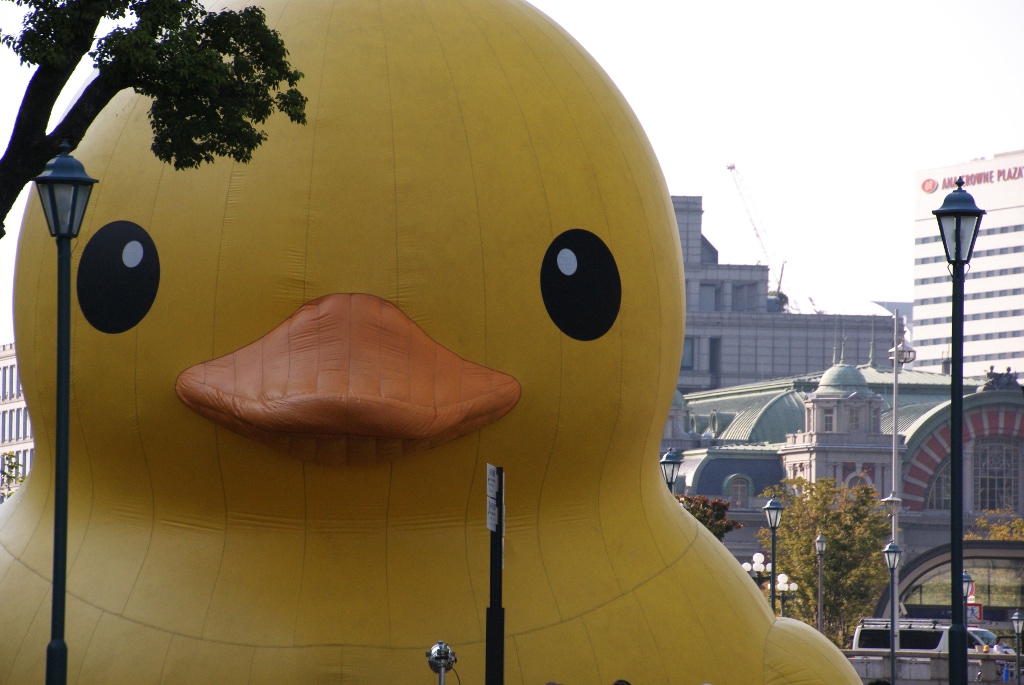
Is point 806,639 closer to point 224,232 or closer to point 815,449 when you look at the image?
point 224,232

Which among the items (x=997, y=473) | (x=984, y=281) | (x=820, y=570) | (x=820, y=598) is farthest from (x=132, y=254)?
(x=984, y=281)

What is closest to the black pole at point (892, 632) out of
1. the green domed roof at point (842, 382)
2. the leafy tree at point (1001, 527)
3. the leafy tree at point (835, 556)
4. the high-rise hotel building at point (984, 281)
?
the leafy tree at point (835, 556)

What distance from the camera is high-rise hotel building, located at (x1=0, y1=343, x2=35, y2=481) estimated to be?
80.2m

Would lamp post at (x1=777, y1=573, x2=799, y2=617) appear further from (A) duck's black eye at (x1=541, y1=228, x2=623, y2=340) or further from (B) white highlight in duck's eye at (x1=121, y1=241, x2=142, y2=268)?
(B) white highlight in duck's eye at (x1=121, y1=241, x2=142, y2=268)

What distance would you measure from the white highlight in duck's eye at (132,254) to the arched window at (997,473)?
82.5m

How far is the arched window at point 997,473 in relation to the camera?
89.4 metres

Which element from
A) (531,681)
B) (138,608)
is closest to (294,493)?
(138,608)

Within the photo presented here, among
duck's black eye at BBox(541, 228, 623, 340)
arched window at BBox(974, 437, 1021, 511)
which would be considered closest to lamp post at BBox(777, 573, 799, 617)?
duck's black eye at BBox(541, 228, 623, 340)

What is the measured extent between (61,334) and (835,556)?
156 ft

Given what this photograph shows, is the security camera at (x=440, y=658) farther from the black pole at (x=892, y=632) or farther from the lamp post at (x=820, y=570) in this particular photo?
the lamp post at (x=820, y=570)

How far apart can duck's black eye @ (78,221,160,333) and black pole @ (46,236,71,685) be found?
3.26ft

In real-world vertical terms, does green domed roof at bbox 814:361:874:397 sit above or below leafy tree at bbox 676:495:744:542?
above

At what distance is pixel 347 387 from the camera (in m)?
11.0

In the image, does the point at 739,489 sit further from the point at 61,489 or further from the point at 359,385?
the point at 61,489
